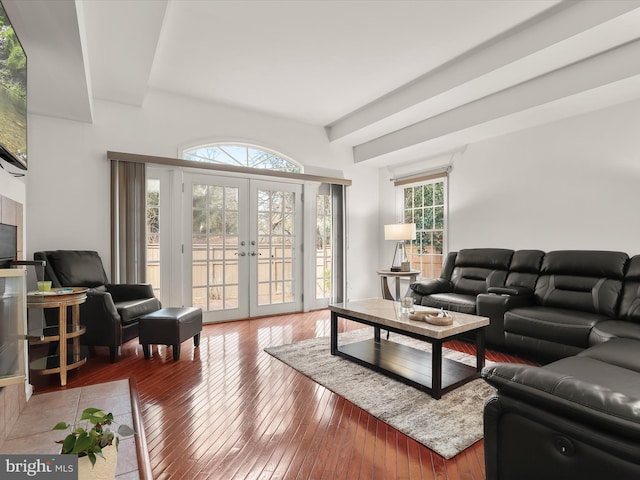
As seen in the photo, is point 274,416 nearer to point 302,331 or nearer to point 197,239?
point 302,331

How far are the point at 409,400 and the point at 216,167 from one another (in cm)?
355

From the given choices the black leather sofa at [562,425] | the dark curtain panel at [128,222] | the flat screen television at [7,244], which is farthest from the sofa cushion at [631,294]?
the dark curtain panel at [128,222]

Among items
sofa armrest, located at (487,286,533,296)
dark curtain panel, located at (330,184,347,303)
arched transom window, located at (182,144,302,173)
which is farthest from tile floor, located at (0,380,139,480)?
dark curtain panel, located at (330,184,347,303)

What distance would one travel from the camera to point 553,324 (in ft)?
9.37

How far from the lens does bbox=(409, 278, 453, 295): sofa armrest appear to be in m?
4.15

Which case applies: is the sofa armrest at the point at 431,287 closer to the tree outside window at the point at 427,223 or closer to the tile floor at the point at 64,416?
the tree outside window at the point at 427,223

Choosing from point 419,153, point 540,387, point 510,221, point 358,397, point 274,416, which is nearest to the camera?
point 540,387

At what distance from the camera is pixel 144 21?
2.64 meters

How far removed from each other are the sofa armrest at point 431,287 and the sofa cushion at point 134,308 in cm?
293

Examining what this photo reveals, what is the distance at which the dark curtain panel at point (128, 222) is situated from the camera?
396cm

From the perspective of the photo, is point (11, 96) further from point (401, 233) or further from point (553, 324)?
point (401, 233)

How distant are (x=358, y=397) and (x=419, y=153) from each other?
12.9ft

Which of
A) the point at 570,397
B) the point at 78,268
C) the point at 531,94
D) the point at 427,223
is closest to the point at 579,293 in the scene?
the point at 531,94

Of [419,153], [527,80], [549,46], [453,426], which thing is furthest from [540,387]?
[419,153]
